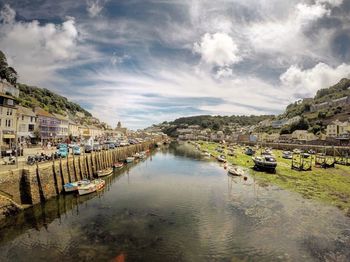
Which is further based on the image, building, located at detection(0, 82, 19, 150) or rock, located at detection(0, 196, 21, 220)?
building, located at detection(0, 82, 19, 150)

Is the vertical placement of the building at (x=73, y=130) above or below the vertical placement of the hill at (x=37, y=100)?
below

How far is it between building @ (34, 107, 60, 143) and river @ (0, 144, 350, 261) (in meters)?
42.0

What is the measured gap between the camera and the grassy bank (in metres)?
34.6

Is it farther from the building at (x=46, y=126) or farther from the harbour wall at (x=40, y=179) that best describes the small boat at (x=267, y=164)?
the building at (x=46, y=126)

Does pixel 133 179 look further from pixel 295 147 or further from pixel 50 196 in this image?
pixel 295 147

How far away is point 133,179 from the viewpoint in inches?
1911

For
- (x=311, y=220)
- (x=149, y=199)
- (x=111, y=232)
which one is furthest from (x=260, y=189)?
(x=111, y=232)

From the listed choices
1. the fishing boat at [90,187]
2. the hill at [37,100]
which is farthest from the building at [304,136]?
the hill at [37,100]

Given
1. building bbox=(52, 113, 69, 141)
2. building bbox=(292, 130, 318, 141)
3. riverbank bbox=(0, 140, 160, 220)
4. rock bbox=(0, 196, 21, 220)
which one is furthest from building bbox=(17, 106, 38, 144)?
building bbox=(292, 130, 318, 141)

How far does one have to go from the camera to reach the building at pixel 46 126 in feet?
222

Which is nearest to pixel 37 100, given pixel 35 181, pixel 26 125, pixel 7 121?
pixel 26 125

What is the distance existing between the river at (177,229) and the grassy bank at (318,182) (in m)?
3.15

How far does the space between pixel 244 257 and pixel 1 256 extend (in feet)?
60.5

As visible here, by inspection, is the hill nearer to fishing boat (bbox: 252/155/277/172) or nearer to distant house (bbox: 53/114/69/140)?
distant house (bbox: 53/114/69/140)
